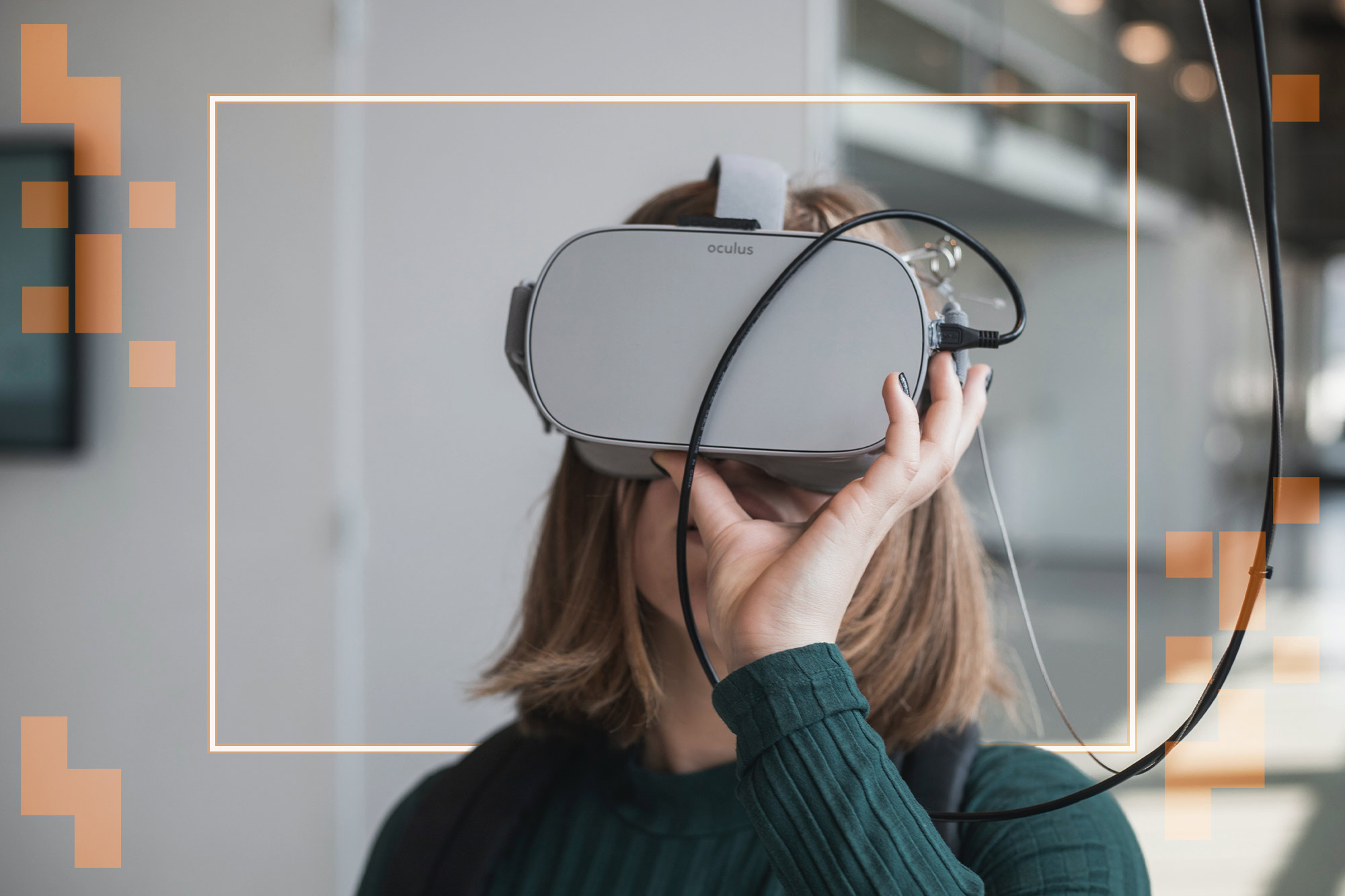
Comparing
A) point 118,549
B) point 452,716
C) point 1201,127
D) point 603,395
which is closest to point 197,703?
point 118,549

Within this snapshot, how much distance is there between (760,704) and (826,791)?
0.05m

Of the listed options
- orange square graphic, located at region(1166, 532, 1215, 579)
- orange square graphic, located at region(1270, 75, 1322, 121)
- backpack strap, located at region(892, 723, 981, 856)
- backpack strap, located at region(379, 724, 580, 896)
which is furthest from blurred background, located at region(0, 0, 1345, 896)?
orange square graphic, located at region(1166, 532, 1215, 579)

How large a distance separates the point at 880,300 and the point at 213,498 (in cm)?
100

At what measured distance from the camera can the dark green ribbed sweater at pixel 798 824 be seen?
1.32 feet

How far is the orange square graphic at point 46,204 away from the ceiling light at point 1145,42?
1445 millimetres

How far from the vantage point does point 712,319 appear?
0.47m

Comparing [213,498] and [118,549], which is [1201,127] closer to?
[213,498]

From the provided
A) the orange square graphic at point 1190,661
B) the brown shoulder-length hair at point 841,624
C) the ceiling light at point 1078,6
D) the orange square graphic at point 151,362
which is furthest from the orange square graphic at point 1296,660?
the orange square graphic at point 151,362

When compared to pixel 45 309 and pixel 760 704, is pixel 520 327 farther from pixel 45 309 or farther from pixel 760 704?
pixel 45 309

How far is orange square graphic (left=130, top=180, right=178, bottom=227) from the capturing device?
3.60 ft

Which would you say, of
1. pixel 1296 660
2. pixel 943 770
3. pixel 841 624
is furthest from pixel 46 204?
pixel 1296 660

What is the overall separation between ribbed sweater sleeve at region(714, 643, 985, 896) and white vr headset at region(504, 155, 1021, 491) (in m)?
0.13

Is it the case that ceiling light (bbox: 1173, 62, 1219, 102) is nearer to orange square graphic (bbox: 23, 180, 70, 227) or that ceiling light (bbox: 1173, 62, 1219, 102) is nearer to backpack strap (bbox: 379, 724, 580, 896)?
backpack strap (bbox: 379, 724, 580, 896)

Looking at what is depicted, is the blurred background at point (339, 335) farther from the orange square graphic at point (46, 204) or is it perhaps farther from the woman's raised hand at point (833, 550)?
the woman's raised hand at point (833, 550)
